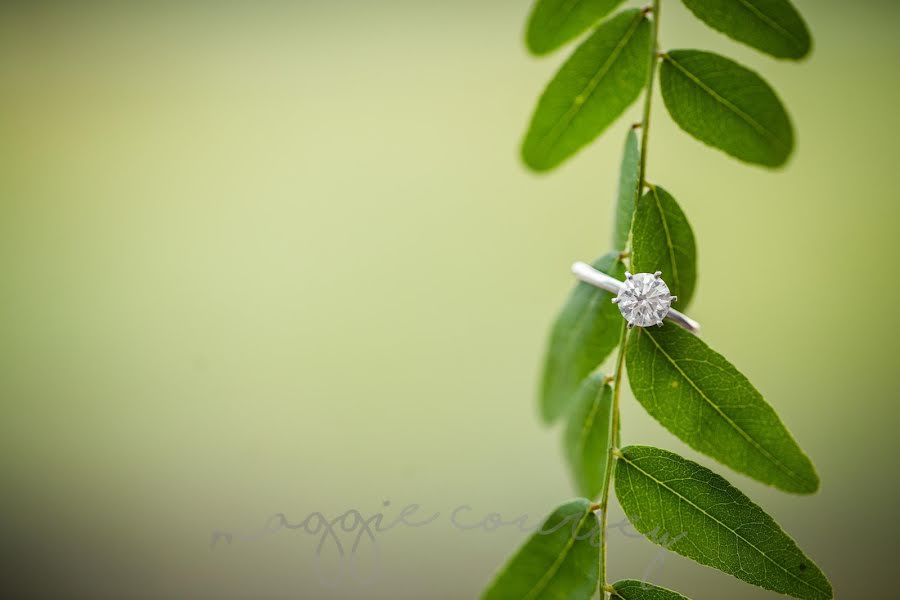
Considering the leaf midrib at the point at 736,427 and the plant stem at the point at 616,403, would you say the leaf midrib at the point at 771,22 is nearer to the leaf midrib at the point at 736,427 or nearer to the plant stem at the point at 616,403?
the plant stem at the point at 616,403

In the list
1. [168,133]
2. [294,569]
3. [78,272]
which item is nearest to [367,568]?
[294,569]

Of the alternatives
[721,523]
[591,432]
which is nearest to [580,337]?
[591,432]

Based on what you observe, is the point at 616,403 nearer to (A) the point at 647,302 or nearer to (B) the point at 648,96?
(A) the point at 647,302

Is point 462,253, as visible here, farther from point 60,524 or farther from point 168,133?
point 60,524

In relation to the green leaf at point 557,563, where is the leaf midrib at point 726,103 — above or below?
above

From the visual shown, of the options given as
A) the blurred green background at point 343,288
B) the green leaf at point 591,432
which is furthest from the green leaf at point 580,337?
the blurred green background at point 343,288
